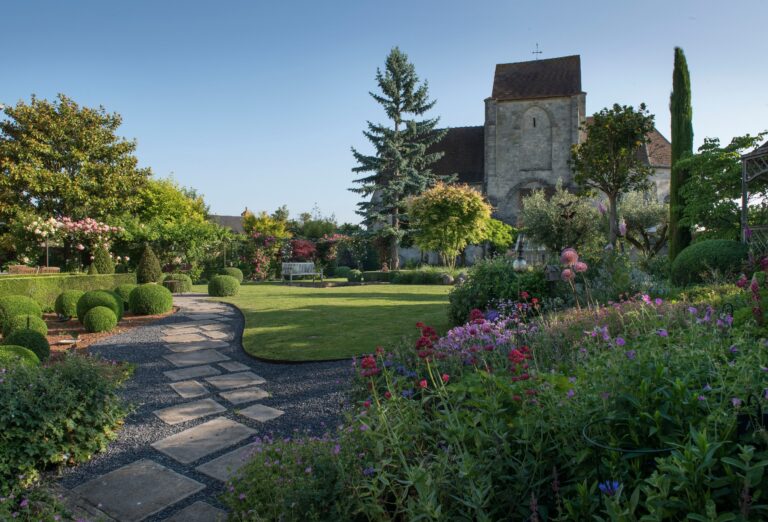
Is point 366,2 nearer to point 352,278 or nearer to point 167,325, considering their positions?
point 167,325

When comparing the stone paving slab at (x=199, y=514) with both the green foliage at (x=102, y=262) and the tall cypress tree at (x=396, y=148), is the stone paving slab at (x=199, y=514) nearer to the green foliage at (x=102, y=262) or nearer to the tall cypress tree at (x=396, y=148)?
the green foliage at (x=102, y=262)

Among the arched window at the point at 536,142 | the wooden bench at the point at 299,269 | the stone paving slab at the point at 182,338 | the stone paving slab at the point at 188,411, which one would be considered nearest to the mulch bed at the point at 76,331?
the stone paving slab at the point at 182,338

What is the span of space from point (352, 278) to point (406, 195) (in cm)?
711

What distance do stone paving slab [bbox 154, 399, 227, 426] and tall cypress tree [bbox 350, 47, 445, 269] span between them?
2090 centimetres

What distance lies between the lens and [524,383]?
2.15 meters

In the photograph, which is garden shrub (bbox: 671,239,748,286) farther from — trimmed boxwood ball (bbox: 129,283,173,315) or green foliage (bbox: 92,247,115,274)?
green foliage (bbox: 92,247,115,274)

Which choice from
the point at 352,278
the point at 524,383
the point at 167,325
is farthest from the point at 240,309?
the point at 352,278

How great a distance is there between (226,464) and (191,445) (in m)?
0.51

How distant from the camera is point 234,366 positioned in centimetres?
591

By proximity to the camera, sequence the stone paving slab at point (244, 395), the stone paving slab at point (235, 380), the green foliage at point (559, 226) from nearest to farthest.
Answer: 1. the stone paving slab at point (244, 395)
2. the stone paving slab at point (235, 380)
3. the green foliage at point (559, 226)

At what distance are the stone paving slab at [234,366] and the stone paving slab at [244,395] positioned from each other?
827 millimetres

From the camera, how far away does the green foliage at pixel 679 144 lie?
1396 centimetres

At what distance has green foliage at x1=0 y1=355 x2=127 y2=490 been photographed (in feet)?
9.93

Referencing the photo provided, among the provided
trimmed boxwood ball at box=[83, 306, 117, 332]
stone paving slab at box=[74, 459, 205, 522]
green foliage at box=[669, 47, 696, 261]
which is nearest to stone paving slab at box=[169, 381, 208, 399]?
stone paving slab at box=[74, 459, 205, 522]
